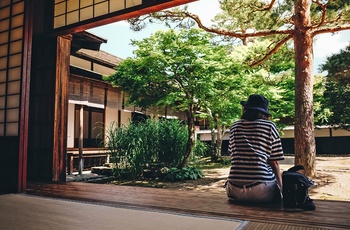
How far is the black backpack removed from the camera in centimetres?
232

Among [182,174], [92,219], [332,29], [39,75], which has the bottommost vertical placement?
[182,174]

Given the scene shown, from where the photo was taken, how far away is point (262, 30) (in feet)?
23.7

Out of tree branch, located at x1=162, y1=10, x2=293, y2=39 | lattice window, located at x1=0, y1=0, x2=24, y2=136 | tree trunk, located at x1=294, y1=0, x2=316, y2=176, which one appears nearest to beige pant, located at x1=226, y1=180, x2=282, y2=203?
lattice window, located at x1=0, y1=0, x2=24, y2=136

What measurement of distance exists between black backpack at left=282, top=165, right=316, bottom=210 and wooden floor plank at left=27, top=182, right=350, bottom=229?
0.07 meters

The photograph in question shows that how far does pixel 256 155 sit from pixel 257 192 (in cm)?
34

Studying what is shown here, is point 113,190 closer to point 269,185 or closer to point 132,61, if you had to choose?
point 269,185

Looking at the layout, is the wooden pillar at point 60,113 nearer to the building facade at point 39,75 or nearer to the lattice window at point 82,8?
the building facade at point 39,75

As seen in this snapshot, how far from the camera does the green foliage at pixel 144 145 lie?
6.43 m

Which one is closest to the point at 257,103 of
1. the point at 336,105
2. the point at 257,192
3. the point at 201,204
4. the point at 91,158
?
the point at 257,192

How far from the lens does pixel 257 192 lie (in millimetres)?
2469

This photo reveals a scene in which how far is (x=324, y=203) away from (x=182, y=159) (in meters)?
4.84

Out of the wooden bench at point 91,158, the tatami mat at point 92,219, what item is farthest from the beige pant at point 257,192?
the wooden bench at point 91,158

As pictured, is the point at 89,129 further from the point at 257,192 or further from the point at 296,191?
the point at 296,191

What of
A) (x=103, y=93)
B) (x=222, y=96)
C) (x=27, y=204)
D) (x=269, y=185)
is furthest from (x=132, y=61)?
(x=269, y=185)
